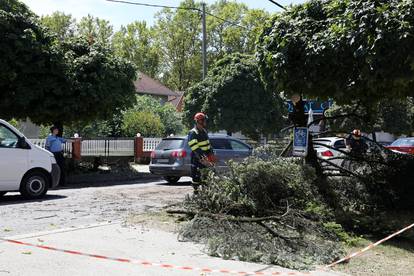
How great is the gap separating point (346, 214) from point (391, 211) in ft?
5.03

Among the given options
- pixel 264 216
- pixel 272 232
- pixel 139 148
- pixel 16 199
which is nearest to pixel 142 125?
pixel 139 148

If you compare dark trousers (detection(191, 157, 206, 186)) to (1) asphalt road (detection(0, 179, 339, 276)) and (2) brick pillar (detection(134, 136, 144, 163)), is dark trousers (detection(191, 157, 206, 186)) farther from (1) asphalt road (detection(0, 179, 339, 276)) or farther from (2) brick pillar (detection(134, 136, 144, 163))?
(2) brick pillar (detection(134, 136, 144, 163))

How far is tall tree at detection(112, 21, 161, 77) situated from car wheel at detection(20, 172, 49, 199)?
182 ft

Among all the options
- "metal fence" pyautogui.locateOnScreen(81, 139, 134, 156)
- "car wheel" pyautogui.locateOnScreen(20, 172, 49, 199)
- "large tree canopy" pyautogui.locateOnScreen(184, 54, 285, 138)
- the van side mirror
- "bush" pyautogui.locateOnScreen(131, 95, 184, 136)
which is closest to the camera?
the van side mirror

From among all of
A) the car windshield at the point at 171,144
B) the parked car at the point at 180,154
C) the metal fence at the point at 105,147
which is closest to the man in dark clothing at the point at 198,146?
the parked car at the point at 180,154

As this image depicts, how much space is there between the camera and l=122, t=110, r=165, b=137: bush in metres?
32.0

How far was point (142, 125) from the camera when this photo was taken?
32094 millimetres

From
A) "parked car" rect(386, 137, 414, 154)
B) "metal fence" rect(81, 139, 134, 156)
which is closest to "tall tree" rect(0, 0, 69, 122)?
"metal fence" rect(81, 139, 134, 156)

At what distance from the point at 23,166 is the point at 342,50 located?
7.47 meters

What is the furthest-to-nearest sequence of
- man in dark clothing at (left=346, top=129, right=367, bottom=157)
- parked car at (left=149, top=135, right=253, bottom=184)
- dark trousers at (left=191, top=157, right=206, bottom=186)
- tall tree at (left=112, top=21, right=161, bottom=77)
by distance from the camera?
1. tall tree at (left=112, top=21, right=161, bottom=77)
2. parked car at (left=149, top=135, right=253, bottom=184)
3. man in dark clothing at (left=346, top=129, right=367, bottom=157)
4. dark trousers at (left=191, top=157, right=206, bottom=186)

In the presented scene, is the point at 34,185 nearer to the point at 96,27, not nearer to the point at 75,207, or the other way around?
the point at 75,207

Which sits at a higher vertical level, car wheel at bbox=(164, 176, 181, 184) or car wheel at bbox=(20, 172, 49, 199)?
car wheel at bbox=(20, 172, 49, 199)

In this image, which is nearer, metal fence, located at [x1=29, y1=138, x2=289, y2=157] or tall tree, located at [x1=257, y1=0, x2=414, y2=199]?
tall tree, located at [x1=257, y1=0, x2=414, y2=199]

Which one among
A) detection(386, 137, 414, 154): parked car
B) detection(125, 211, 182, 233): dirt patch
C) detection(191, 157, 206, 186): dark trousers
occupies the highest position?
detection(386, 137, 414, 154): parked car
